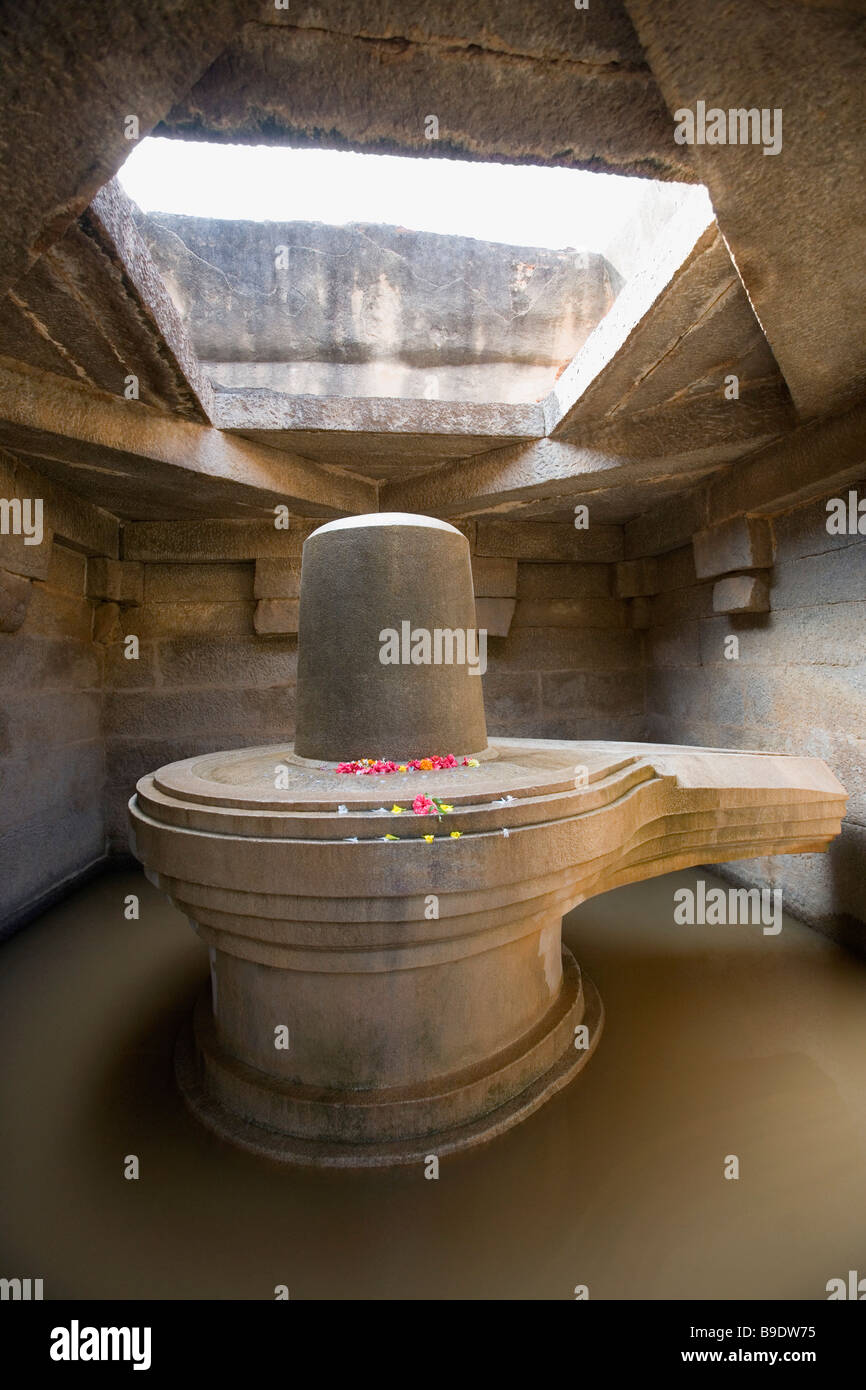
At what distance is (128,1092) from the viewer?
2436mm

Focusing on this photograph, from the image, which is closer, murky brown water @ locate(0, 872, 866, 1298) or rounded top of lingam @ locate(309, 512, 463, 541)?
murky brown water @ locate(0, 872, 866, 1298)

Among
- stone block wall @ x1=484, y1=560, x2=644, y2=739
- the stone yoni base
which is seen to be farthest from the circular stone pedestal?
stone block wall @ x1=484, y1=560, x2=644, y2=739

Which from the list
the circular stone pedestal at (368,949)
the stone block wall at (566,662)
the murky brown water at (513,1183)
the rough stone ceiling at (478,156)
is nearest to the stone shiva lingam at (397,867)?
the circular stone pedestal at (368,949)

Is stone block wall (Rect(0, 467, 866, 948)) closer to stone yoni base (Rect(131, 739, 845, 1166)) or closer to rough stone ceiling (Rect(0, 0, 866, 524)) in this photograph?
rough stone ceiling (Rect(0, 0, 866, 524))

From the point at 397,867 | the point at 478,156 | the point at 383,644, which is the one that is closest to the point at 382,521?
the point at 383,644

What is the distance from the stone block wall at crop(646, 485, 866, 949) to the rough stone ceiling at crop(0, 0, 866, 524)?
520 millimetres

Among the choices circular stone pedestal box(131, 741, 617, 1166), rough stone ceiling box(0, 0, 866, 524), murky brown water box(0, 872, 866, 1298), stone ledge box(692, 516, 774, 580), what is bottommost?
murky brown water box(0, 872, 866, 1298)

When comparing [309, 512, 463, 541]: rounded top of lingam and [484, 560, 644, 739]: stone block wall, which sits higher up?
[309, 512, 463, 541]: rounded top of lingam

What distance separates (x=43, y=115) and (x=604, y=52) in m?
1.32

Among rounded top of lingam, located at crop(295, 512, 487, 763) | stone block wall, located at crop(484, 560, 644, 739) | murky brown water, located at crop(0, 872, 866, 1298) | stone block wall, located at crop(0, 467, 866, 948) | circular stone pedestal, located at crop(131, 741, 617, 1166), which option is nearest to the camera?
murky brown water, located at crop(0, 872, 866, 1298)

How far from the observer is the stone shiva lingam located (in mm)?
2029

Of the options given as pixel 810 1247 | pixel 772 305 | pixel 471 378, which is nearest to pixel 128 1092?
pixel 810 1247

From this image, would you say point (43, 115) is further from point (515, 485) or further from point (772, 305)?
point (515, 485)

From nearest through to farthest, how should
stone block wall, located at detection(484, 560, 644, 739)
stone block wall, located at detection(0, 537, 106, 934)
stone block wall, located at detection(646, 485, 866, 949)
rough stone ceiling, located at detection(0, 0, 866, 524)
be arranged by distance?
rough stone ceiling, located at detection(0, 0, 866, 524), stone block wall, located at detection(646, 485, 866, 949), stone block wall, located at detection(0, 537, 106, 934), stone block wall, located at detection(484, 560, 644, 739)
